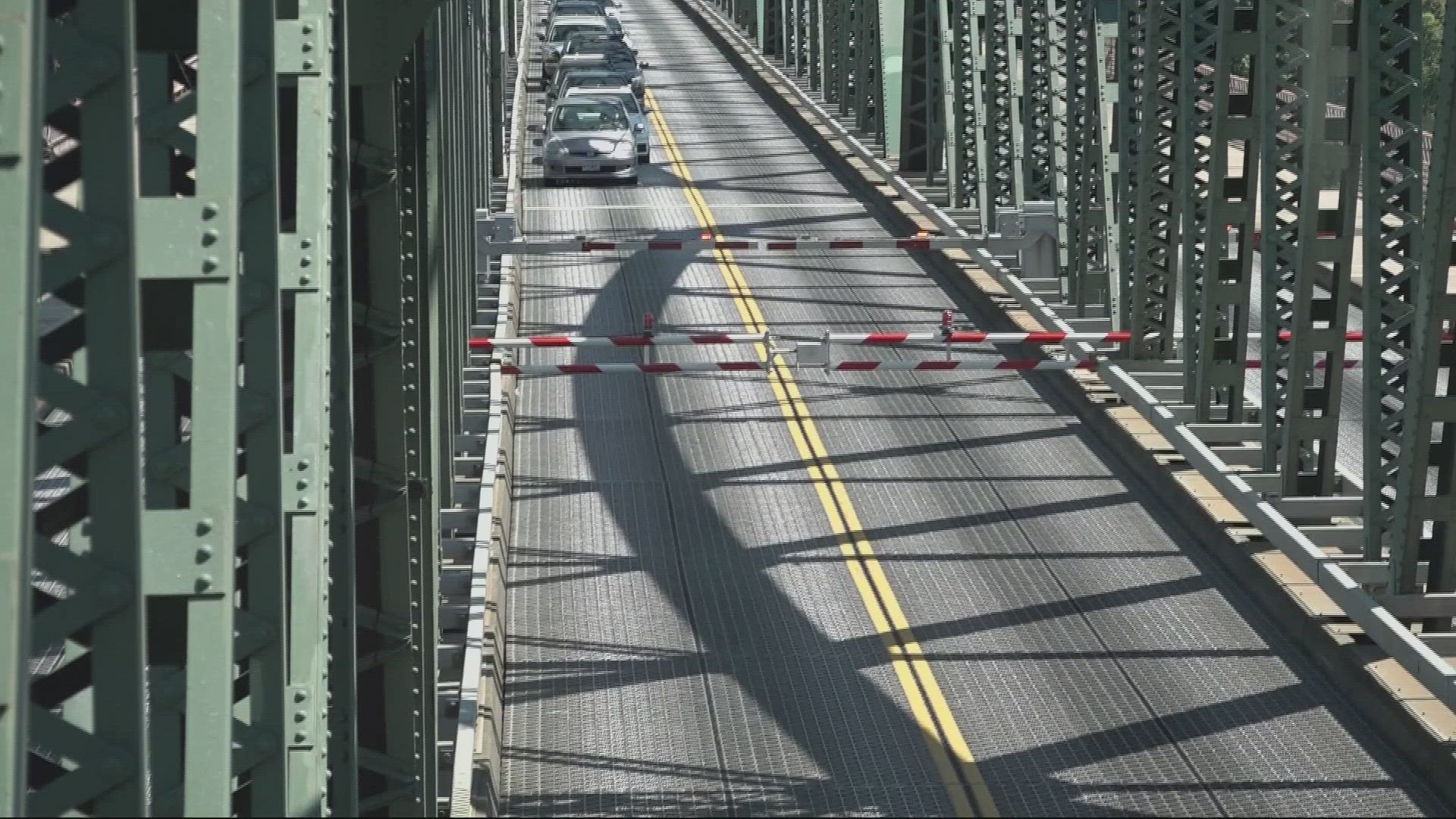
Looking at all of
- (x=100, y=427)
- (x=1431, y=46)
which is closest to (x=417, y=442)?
(x=100, y=427)

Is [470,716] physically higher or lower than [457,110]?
lower

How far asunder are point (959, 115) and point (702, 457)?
1450 centimetres

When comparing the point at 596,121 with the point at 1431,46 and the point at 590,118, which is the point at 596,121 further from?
the point at 1431,46

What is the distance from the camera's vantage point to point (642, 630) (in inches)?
579

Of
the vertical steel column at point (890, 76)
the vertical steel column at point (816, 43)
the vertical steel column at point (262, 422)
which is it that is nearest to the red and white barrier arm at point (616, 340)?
the vertical steel column at point (262, 422)

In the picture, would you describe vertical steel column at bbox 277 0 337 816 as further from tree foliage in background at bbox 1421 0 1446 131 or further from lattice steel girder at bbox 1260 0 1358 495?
tree foliage in background at bbox 1421 0 1446 131

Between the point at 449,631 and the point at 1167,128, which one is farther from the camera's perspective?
the point at 1167,128

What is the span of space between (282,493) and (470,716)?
4.88 metres

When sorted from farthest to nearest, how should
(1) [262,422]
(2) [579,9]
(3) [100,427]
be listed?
(2) [579,9]
(1) [262,422]
(3) [100,427]

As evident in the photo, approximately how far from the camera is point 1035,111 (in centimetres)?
2914

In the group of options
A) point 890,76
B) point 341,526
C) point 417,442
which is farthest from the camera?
point 890,76

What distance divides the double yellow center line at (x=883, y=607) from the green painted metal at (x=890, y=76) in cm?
1401

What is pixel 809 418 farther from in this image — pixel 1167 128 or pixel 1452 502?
pixel 1452 502

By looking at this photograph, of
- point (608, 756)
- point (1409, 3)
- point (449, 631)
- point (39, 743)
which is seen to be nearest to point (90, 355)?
point (39, 743)
